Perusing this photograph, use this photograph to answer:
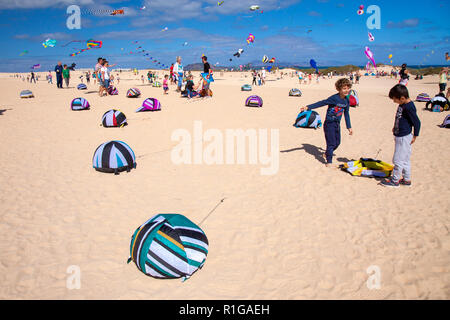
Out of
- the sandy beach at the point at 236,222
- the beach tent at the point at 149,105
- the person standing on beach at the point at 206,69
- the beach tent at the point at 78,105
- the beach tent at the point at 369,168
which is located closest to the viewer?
the sandy beach at the point at 236,222

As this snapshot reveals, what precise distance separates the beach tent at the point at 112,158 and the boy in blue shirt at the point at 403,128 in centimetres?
600

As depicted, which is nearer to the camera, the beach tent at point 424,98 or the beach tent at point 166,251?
the beach tent at point 166,251

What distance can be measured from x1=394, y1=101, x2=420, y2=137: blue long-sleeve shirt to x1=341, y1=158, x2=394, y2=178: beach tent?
3.88 ft

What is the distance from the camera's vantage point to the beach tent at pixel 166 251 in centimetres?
323

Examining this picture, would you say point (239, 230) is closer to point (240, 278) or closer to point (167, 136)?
point (240, 278)

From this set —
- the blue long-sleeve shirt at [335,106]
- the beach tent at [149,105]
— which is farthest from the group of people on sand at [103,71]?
the blue long-sleeve shirt at [335,106]

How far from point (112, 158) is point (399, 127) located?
6.30 meters

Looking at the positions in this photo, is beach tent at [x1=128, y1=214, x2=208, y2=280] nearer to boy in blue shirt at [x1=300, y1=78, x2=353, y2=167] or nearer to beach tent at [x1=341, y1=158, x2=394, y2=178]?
boy in blue shirt at [x1=300, y1=78, x2=353, y2=167]

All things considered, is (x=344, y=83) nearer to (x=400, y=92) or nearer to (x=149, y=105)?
(x=400, y=92)

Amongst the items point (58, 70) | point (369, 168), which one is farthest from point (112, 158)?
point (58, 70)

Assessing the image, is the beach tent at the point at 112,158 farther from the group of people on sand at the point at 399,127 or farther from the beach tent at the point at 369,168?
the beach tent at the point at 369,168

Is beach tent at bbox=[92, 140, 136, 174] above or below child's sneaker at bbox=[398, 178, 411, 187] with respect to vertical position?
above

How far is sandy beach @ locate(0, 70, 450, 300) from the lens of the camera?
10.5ft

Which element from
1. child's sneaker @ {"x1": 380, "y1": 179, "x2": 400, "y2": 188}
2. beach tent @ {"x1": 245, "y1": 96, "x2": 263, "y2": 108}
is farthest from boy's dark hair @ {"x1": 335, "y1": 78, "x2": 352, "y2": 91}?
beach tent @ {"x1": 245, "y1": 96, "x2": 263, "y2": 108}
